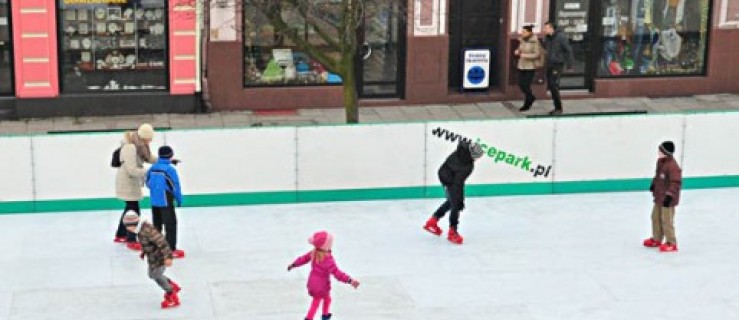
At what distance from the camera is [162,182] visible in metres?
15.4

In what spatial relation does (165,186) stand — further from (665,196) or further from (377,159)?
(665,196)

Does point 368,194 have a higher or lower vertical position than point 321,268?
lower

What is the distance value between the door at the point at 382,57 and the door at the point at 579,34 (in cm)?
300

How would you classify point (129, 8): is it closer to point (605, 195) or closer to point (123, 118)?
point (123, 118)

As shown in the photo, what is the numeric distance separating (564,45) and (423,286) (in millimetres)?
9510

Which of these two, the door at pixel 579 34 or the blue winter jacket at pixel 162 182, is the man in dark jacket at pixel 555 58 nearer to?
the door at pixel 579 34

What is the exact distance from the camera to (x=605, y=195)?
63.2ft

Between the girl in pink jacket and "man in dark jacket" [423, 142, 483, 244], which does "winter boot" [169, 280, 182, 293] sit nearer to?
the girl in pink jacket

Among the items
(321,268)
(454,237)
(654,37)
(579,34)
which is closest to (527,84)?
(579,34)

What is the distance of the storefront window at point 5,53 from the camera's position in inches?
883

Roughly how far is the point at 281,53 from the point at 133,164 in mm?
8332

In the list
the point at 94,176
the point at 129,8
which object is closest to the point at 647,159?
the point at 94,176

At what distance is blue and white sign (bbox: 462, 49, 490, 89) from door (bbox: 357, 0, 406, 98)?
1.24m

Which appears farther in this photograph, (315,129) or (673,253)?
(315,129)
